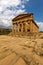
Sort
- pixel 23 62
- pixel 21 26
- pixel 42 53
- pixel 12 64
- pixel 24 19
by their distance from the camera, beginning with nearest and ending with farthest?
pixel 12 64 → pixel 23 62 → pixel 42 53 → pixel 24 19 → pixel 21 26

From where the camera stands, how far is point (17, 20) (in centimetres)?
2903

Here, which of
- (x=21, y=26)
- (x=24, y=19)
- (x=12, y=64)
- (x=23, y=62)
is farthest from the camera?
(x=21, y=26)

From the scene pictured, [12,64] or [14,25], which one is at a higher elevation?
[14,25]

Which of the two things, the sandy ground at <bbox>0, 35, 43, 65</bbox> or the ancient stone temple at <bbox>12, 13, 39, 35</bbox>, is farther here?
the ancient stone temple at <bbox>12, 13, 39, 35</bbox>

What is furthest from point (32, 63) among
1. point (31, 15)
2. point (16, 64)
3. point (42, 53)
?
point (31, 15)

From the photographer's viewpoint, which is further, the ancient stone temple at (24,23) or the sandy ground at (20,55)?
the ancient stone temple at (24,23)

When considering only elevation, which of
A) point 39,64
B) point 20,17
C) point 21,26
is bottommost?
point 39,64

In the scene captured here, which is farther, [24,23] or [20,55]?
[24,23]

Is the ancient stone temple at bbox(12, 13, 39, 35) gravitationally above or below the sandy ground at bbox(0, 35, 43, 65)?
above

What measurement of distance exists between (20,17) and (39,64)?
26.5 m

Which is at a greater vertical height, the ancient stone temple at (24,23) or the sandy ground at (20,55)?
the ancient stone temple at (24,23)

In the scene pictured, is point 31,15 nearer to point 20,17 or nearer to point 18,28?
point 20,17

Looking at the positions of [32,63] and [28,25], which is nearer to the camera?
[32,63]

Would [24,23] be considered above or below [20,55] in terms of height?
above
